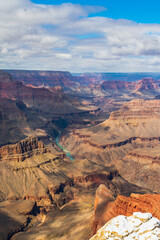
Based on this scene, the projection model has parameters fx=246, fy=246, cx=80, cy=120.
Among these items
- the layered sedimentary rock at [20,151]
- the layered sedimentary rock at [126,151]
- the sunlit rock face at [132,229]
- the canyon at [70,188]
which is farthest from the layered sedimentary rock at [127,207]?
the layered sedimentary rock at [126,151]

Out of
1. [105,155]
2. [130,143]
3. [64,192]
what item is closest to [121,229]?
[64,192]

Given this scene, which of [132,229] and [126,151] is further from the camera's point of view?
[126,151]

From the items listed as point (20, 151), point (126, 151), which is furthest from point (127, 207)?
point (126, 151)

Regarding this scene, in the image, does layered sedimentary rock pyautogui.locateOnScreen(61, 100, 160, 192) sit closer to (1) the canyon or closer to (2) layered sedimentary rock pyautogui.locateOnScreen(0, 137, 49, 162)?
(1) the canyon

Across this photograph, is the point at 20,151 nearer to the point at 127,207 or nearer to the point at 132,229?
the point at 127,207

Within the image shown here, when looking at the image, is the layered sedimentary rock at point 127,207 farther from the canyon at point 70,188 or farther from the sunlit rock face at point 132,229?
the sunlit rock face at point 132,229

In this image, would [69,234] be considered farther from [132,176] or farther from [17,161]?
[132,176]

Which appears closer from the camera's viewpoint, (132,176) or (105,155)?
(132,176)
